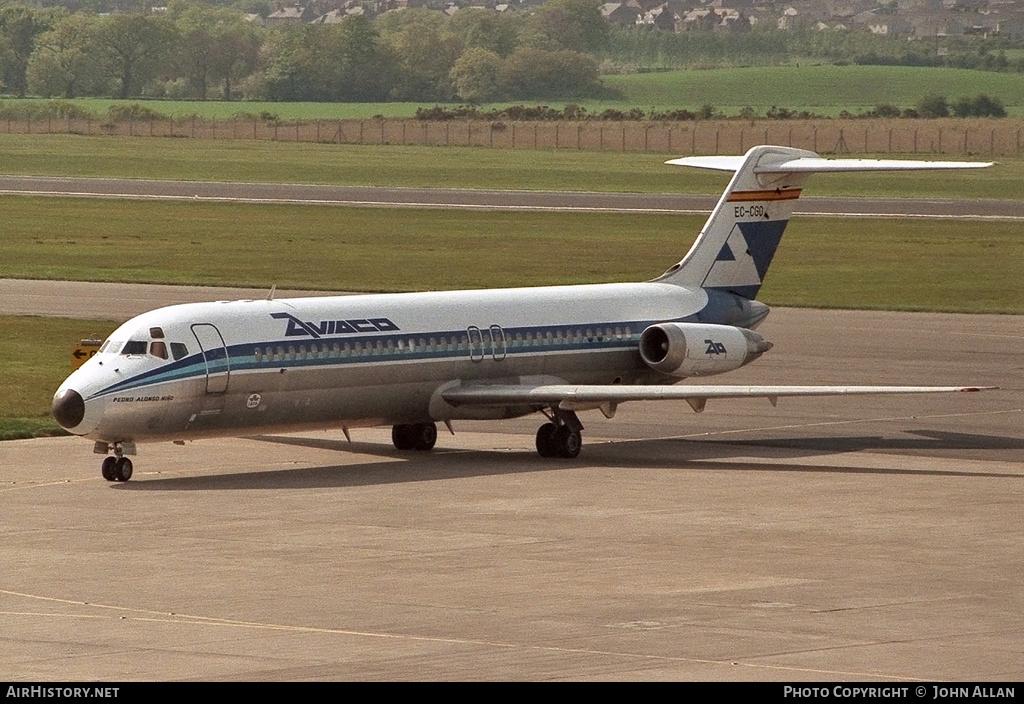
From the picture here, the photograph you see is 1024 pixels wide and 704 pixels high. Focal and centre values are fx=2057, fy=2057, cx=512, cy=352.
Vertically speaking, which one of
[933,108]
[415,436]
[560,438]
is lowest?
[933,108]

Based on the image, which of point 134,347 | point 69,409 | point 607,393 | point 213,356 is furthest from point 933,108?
point 69,409

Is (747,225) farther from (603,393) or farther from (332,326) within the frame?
(332,326)

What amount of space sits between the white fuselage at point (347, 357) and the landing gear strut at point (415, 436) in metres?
0.60

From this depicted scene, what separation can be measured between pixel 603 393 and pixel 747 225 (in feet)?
26.0

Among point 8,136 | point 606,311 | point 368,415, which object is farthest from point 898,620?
point 8,136

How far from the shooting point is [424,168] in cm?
13212

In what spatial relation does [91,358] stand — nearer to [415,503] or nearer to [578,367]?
[415,503]

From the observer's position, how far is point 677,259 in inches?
3071

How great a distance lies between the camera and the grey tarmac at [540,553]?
20.8m

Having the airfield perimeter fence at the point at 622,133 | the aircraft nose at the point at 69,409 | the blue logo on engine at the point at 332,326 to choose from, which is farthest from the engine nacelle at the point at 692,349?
the airfield perimeter fence at the point at 622,133

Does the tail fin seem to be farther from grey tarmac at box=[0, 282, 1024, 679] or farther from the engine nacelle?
grey tarmac at box=[0, 282, 1024, 679]

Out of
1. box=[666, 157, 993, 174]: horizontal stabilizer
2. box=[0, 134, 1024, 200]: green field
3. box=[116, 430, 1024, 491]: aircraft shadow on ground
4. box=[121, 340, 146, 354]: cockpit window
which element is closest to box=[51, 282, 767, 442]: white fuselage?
box=[121, 340, 146, 354]: cockpit window

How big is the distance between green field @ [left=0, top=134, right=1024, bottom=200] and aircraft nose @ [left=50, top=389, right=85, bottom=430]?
274ft

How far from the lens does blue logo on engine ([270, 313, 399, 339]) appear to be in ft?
116
